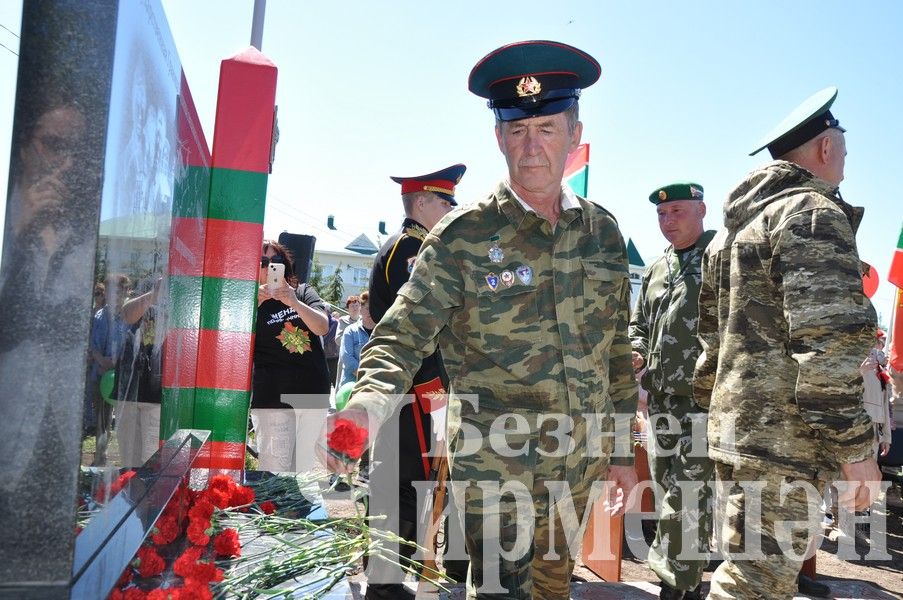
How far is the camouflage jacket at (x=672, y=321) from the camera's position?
432 centimetres

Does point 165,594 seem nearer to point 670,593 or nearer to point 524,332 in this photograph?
point 524,332

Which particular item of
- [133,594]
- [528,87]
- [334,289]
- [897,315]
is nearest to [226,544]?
[133,594]

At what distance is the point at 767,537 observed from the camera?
259cm

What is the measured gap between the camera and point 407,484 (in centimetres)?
376

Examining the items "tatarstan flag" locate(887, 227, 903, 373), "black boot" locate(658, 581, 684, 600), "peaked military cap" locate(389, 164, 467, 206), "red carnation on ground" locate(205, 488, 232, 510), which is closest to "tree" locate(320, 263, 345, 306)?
"tatarstan flag" locate(887, 227, 903, 373)

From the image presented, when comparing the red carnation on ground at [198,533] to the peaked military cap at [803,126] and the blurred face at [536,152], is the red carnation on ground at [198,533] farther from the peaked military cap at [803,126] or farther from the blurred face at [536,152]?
the peaked military cap at [803,126]

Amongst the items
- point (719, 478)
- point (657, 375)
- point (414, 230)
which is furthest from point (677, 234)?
point (719, 478)

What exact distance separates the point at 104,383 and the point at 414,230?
270 centimetres

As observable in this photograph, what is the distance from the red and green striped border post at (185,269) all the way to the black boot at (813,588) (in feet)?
12.3

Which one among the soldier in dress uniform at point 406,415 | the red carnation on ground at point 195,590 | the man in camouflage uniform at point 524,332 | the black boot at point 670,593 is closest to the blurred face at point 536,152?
the man in camouflage uniform at point 524,332

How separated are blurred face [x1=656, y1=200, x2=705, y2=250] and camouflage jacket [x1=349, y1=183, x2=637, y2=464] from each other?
7.72 feet

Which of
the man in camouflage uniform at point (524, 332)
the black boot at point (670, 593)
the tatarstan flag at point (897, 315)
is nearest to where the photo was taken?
the man in camouflage uniform at point (524, 332)

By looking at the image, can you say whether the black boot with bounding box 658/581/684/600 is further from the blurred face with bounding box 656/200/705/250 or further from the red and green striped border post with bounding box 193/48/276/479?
the red and green striped border post with bounding box 193/48/276/479

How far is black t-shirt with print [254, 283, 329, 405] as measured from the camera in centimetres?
520
